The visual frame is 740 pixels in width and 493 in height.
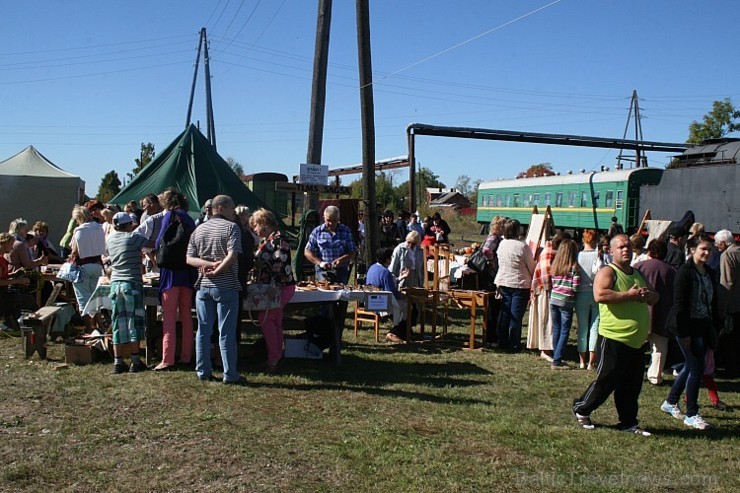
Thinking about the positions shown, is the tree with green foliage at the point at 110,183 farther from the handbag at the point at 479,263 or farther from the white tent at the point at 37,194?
the handbag at the point at 479,263

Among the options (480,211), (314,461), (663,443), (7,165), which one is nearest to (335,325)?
(314,461)

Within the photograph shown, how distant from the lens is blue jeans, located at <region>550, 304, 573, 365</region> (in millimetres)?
8242

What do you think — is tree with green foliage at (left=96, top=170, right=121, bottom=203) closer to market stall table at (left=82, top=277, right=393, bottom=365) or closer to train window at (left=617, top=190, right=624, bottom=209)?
train window at (left=617, top=190, right=624, bottom=209)

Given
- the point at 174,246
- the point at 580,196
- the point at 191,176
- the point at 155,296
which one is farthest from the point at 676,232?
the point at 580,196

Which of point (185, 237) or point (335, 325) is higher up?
point (185, 237)

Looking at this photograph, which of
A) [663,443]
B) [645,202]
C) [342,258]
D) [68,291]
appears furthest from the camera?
[645,202]

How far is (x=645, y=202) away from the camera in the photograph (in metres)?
26.3

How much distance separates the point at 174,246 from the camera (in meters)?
7.00

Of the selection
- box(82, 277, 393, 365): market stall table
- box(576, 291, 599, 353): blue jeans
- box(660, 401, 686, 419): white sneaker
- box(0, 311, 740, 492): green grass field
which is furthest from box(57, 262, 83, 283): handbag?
box(660, 401, 686, 419): white sneaker

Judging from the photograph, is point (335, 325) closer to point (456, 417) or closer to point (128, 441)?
point (456, 417)

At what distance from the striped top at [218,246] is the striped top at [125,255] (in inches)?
28.3

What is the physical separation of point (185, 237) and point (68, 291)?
327cm

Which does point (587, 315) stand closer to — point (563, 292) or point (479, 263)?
point (563, 292)

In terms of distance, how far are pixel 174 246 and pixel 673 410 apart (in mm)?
4816
